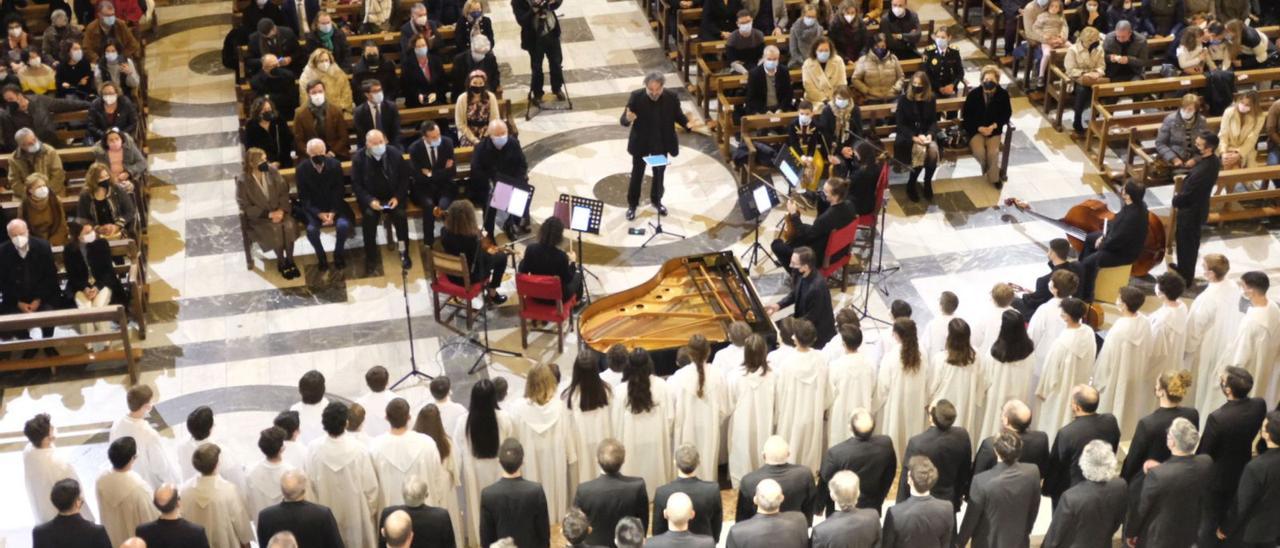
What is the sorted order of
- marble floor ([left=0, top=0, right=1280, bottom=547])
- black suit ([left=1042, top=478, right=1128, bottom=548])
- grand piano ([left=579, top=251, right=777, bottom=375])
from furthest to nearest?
marble floor ([left=0, top=0, right=1280, bottom=547]) → grand piano ([left=579, top=251, right=777, bottom=375]) → black suit ([left=1042, top=478, right=1128, bottom=548])

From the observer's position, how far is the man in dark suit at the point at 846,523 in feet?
24.9

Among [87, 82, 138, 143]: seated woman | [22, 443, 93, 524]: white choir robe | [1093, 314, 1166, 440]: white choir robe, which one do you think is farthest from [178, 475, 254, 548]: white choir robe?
[87, 82, 138, 143]: seated woman

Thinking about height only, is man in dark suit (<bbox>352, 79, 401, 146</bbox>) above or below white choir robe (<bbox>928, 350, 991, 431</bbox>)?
above

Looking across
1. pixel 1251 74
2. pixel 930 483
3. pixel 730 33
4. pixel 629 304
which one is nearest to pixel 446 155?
pixel 629 304

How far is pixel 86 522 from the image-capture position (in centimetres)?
792

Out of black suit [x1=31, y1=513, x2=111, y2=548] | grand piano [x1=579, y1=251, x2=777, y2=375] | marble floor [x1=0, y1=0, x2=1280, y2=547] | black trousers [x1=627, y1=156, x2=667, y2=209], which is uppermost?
black suit [x1=31, y1=513, x2=111, y2=548]

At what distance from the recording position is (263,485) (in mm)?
8445

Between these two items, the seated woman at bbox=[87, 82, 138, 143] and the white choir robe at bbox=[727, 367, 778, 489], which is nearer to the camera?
the white choir robe at bbox=[727, 367, 778, 489]

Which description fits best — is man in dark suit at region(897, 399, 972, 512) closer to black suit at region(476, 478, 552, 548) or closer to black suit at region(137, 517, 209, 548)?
black suit at region(476, 478, 552, 548)

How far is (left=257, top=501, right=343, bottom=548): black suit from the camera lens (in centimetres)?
789

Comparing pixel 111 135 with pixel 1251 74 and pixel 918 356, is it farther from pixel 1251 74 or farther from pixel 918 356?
pixel 1251 74

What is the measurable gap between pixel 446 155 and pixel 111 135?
310 centimetres

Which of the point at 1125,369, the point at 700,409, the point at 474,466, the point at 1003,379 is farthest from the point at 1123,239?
the point at 474,466

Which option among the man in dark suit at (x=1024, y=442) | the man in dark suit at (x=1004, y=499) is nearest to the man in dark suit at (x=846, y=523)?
the man in dark suit at (x=1004, y=499)
